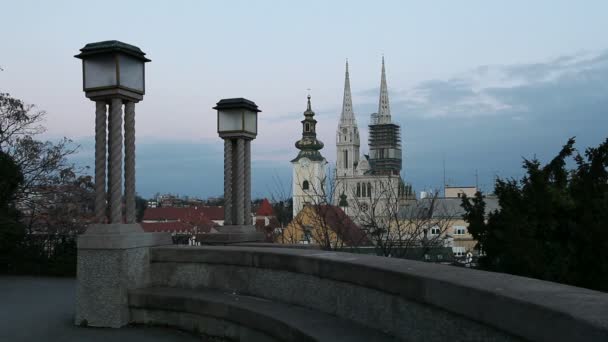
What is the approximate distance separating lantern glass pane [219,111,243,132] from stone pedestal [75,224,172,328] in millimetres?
4142

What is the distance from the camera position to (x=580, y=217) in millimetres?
6156

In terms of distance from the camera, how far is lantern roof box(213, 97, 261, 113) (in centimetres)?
1108

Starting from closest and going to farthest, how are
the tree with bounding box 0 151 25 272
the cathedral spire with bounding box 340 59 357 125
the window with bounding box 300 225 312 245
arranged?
1. the window with bounding box 300 225 312 245
2. the tree with bounding box 0 151 25 272
3. the cathedral spire with bounding box 340 59 357 125

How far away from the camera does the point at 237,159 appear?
1132 centimetres

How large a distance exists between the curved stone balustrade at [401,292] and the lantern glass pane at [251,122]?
4078mm

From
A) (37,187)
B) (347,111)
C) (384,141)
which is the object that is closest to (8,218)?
(37,187)

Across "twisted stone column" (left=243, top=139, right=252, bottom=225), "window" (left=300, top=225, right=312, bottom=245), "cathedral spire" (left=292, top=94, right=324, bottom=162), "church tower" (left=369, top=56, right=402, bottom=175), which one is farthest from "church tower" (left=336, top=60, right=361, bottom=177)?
"twisted stone column" (left=243, top=139, right=252, bottom=225)

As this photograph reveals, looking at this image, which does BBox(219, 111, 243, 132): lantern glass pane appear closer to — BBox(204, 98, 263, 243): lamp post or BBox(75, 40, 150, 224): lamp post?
BBox(204, 98, 263, 243): lamp post

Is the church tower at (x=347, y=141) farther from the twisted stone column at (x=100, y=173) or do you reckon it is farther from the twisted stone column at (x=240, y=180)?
the twisted stone column at (x=100, y=173)

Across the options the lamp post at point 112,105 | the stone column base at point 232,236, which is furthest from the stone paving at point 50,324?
the stone column base at point 232,236

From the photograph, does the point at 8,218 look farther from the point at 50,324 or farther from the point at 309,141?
the point at 309,141

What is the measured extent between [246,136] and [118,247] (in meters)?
4.57

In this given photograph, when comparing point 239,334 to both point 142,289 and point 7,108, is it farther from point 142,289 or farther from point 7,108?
point 7,108

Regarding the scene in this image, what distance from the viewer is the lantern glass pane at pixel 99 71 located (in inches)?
301
